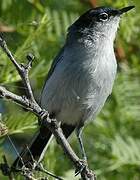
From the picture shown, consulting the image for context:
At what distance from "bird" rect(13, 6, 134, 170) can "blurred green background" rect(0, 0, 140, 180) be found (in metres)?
0.06

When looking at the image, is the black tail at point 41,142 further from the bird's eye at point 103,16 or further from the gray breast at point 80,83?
the bird's eye at point 103,16

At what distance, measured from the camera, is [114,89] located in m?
3.72

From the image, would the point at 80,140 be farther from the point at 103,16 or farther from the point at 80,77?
the point at 103,16

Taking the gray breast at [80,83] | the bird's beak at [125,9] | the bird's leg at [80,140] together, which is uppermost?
the bird's beak at [125,9]

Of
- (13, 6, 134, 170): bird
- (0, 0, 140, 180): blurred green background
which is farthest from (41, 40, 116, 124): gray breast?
(0, 0, 140, 180): blurred green background

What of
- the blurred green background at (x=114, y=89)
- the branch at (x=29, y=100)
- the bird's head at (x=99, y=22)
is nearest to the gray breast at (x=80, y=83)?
the blurred green background at (x=114, y=89)

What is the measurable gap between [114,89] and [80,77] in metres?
0.34

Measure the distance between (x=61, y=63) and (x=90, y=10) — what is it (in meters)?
0.38

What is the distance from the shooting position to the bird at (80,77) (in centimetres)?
347

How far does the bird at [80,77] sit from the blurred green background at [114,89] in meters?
0.06

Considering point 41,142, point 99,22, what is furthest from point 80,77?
point 99,22

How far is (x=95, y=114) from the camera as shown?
3609 mm

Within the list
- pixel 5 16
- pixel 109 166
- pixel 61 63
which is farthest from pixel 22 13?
pixel 109 166

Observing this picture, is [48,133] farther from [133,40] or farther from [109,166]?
[133,40]
